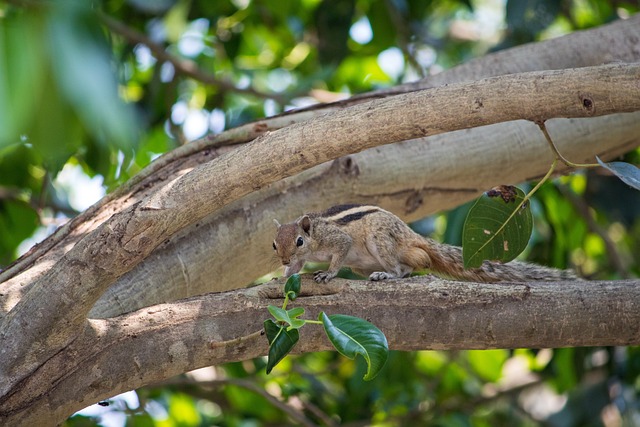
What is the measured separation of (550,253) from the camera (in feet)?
14.8

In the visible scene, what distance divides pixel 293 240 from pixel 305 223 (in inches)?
3.9

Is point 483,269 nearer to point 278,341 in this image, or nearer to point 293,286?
point 293,286

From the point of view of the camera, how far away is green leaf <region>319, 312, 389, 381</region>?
1664 millimetres

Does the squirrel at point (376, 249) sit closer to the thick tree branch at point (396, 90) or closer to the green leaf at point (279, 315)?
the thick tree branch at point (396, 90)

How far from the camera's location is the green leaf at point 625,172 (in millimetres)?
1836

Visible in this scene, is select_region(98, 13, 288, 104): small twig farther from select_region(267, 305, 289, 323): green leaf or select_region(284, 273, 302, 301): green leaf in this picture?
select_region(267, 305, 289, 323): green leaf

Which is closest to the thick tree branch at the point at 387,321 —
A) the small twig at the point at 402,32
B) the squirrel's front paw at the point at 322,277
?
the squirrel's front paw at the point at 322,277

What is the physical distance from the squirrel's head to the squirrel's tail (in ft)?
1.49

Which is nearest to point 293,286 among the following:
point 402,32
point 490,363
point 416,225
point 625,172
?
point 625,172

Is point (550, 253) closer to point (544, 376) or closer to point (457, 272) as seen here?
point (544, 376)

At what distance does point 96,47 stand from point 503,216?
1.69 metres

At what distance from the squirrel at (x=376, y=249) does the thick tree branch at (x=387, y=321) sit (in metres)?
A: 0.52

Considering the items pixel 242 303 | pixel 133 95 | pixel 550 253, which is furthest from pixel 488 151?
pixel 133 95

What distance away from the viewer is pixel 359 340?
1.70 meters
